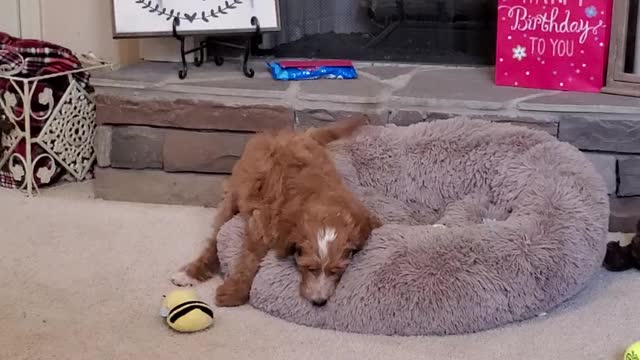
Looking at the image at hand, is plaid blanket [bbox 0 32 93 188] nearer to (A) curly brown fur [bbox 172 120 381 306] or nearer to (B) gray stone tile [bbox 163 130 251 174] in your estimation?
(B) gray stone tile [bbox 163 130 251 174]

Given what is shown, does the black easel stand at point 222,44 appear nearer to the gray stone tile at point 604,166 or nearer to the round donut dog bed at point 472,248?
the round donut dog bed at point 472,248

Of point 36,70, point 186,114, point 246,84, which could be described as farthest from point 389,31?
point 36,70

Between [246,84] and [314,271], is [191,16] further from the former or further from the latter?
[314,271]

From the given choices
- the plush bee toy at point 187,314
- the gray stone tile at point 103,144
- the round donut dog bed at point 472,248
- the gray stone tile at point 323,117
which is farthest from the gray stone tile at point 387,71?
the plush bee toy at point 187,314

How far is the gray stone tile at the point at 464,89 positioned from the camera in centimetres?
238

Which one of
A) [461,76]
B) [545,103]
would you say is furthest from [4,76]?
[545,103]

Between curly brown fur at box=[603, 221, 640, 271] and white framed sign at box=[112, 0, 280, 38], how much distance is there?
42.7 inches

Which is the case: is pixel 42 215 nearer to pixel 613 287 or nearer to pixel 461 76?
pixel 461 76

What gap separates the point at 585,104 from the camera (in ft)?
7.60

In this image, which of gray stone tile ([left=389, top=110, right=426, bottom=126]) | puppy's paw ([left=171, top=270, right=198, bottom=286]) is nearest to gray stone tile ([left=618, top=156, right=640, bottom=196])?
gray stone tile ([left=389, top=110, right=426, bottom=126])

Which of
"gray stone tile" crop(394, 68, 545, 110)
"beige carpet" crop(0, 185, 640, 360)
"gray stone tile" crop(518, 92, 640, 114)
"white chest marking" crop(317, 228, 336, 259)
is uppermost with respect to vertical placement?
"gray stone tile" crop(394, 68, 545, 110)

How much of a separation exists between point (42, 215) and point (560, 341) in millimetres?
1376

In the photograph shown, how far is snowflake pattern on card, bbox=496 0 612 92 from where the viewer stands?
2402mm

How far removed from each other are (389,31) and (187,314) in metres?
1.33
